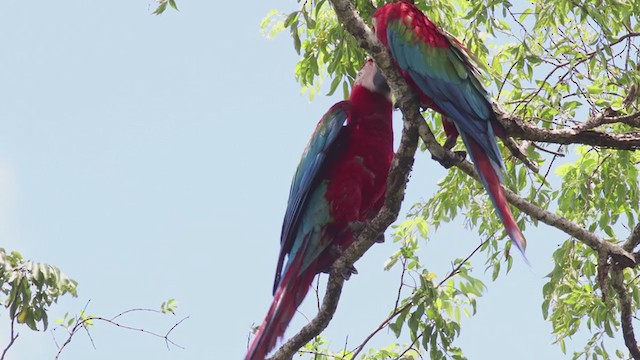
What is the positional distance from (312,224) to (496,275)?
152 centimetres

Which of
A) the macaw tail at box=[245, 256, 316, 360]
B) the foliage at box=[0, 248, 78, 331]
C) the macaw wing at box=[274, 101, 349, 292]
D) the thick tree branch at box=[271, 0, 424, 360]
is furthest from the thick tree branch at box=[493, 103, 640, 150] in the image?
the foliage at box=[0, 248, 78, 331]

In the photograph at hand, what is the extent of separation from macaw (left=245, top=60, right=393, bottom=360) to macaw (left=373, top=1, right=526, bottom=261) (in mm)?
211

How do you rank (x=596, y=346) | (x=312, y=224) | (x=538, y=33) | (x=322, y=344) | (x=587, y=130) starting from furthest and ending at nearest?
(x=538, y=33), (x=596, y=346), (x=322, y=344), (x=312, y=224), (x=587, y=130)

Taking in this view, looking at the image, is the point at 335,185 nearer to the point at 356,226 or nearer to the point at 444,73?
the point at 356,226

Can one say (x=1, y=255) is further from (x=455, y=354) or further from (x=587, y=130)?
(x=587, y=130)

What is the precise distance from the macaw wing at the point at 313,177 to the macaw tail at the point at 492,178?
486mm

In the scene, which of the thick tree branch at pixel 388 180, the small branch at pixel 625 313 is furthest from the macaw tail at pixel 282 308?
the small branch at pixel 625 313

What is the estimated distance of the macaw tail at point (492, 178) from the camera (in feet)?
8.86

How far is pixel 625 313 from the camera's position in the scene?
3164 millimetres

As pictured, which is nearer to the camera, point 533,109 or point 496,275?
point 533,109

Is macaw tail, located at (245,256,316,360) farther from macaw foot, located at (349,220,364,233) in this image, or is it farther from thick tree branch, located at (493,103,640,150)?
thick tree branch, located at (493,103,640,150)

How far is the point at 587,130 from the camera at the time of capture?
292cm

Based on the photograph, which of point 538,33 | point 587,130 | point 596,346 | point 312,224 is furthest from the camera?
point 538,33

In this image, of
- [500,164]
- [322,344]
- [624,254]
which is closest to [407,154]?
[500,164]
